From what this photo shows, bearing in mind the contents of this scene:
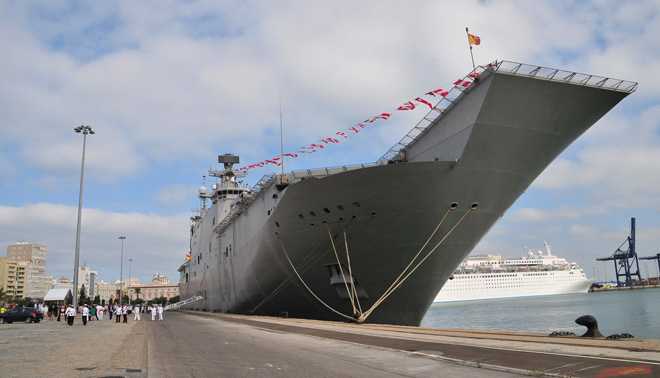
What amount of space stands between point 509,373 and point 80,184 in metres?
26.2

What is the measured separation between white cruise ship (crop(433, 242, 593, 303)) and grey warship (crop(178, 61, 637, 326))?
57269mm

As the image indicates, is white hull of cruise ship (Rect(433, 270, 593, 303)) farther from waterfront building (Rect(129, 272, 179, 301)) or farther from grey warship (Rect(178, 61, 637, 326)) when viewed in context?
waterfront building (Rect(129, 272, 179, 301))

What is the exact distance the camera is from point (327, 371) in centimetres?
673

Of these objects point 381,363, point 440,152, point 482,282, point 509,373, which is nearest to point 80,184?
point 440,152

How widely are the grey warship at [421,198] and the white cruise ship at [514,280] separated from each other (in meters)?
57.3

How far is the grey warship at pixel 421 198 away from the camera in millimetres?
13859

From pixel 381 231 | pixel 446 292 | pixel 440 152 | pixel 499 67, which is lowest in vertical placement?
pixel 446 292

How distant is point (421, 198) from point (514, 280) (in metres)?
68.7

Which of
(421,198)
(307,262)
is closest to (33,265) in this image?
(307,262)

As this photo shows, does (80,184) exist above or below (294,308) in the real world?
above

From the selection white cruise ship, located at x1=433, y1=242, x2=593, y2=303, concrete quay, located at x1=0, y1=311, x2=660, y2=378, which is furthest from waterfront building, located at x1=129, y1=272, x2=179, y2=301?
concrete quay, located at x1=0, y1=311, x2=660, y2=378

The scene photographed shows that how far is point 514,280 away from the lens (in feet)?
250

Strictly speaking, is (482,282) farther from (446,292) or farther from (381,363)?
(381,363)

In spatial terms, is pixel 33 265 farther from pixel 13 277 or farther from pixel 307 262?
pixel 307 262
